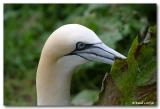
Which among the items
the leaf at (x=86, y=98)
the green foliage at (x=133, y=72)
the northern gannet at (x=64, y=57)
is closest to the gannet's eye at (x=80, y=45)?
the northern gannet at (x=64, y=57)

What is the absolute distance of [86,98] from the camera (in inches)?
120

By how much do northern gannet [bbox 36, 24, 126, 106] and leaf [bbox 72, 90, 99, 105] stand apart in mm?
201

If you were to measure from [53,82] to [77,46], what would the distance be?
7.3 inches

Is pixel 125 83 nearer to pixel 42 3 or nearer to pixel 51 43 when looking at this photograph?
pixel 51 43

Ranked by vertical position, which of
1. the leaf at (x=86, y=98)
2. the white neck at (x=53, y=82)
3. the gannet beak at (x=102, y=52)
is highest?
the gannet beak at (x=102, y=52)

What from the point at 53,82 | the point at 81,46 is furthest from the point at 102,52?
the point at 53,82

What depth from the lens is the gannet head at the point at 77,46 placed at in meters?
2.75

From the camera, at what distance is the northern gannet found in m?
2.76

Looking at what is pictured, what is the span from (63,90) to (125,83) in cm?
26

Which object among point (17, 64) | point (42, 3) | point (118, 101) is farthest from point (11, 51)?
point (118, 101)

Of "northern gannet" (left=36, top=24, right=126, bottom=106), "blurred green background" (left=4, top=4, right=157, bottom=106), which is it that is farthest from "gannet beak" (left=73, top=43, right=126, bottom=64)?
"blurred green background" (left=4, top=4, right=157, bottom=106)

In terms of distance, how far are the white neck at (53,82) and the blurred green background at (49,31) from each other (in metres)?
0.20

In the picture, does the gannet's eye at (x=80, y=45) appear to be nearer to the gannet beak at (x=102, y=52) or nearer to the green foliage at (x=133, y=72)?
the gannet beak at (x=102, y=52)

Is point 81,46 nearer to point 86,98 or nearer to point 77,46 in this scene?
point 77,46
